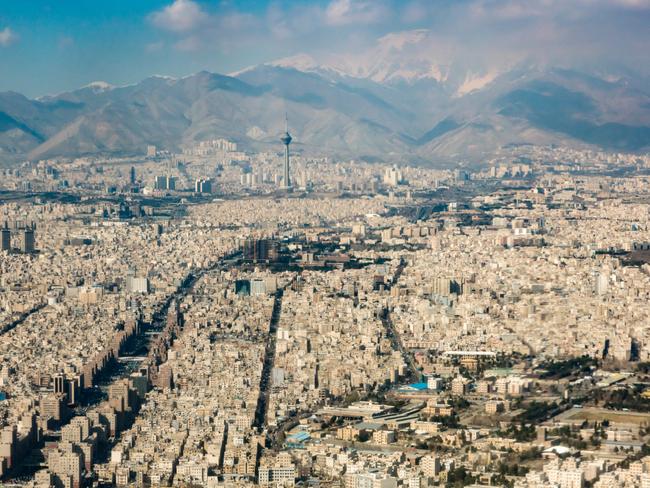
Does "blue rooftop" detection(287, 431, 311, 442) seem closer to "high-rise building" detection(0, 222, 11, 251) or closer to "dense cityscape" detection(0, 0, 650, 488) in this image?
"dense cityscape" detection(0, 0, 650, 488)

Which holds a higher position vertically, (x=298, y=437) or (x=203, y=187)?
(x=203, y=187)

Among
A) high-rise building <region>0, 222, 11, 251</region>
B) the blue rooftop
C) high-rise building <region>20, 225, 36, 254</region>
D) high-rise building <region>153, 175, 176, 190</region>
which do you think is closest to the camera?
the blue rooftop

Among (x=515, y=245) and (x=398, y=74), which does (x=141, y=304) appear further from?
(x=398, y=74)

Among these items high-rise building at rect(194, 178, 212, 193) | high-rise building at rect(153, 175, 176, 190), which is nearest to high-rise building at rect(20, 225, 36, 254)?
high-rise building at rect(194, 178, 212, 193)

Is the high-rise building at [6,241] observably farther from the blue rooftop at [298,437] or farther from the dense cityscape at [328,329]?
the blue rooftop at [298,437]

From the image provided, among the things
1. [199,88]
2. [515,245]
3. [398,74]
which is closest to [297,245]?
[515,245]

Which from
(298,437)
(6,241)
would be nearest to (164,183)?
(6,241)

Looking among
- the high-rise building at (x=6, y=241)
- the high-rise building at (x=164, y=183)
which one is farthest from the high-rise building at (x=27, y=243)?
the high-rise building at (x=164, y=183)

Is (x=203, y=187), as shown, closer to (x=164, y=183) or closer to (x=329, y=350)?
(x=164, y=183)

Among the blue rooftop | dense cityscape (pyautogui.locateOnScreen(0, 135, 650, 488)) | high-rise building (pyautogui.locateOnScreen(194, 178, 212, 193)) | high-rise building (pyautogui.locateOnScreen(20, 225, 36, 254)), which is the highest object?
high-rise building (pyautogui.locateOnScreen(194, 178, 212, 193))
